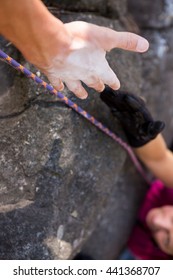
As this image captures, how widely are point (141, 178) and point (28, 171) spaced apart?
83 centimetres

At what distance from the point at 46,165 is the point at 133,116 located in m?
0.32

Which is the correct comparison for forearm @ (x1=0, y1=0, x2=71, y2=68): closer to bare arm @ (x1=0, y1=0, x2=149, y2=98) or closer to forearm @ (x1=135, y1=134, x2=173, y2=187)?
bare arm @ (x1=0, y1=0, x2=149, y2=98)

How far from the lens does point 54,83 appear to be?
0.90 m

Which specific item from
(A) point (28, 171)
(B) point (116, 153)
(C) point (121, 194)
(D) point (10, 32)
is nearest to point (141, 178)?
(C) point (121, 194)

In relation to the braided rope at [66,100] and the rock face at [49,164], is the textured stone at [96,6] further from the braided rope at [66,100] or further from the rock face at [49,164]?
the braided rope at [66,100]

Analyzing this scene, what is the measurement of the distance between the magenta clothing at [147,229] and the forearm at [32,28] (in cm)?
111

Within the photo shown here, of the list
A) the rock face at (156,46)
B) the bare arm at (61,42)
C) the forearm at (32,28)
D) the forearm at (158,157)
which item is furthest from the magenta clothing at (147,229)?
the forearm at (32,28)

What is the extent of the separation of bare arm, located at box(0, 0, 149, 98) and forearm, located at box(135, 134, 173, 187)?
471 mm

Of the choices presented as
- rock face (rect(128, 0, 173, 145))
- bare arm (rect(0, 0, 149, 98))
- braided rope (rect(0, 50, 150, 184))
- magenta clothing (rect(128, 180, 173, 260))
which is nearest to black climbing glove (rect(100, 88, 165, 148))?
braided rope (rect(0, 50, 150, 184))

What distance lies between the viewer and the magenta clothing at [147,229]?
171cm

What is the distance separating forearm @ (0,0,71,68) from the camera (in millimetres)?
709

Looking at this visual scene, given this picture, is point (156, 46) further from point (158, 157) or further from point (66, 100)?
point (66, 100)
